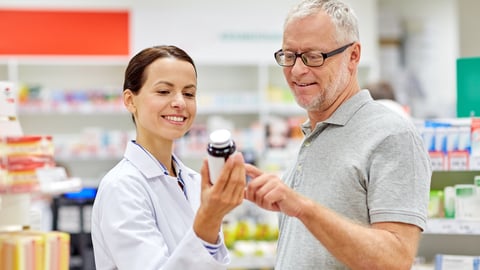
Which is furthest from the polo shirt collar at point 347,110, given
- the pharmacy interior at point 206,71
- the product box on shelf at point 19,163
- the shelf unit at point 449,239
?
the pharmacy interior at point 206,71

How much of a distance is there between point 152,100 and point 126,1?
6.16 m

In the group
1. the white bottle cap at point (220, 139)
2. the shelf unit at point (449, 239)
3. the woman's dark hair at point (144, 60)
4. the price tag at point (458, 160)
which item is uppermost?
the woman's dark hair at point (144, 60)

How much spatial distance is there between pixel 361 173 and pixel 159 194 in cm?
62

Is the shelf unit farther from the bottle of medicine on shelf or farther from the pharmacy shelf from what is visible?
the bottle of medicine on shelf

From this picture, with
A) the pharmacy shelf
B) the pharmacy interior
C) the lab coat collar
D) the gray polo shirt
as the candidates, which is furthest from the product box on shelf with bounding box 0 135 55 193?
the pharmacy interior

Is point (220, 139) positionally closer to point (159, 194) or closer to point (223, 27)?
point (159, 194)

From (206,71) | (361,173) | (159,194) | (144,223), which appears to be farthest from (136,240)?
(206,71)

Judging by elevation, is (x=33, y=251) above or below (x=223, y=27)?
below

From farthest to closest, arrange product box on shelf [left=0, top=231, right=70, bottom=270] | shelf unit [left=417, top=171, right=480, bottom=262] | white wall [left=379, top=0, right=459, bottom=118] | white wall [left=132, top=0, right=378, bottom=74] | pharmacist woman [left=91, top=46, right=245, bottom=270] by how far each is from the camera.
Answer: white wall [left=379, top=0, right=459, bottom=118] → white wall [left=132, top=0, right=378, bottom=74] → shelf unit [left=417, top=171, right=480, bottom=262] → product box on shelf [left=0, top=231, right=70, bottom=270] → pharmacist woman [left=91, top=46, right=245, bottom=270]

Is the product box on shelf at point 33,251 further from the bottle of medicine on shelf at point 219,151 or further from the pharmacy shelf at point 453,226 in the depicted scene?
the pharmacy shelf at point 453,226

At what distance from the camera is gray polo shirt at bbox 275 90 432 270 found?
2279 millimetres

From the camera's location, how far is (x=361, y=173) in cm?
234

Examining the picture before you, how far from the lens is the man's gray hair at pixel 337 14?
2.47 metres

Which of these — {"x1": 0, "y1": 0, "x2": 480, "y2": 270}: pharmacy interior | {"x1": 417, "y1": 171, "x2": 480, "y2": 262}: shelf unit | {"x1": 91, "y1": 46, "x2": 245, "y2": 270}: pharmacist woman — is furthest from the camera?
{"x1": 0, "y1": 0, "x2": 480, "y2": 270}: pharmacy interior
